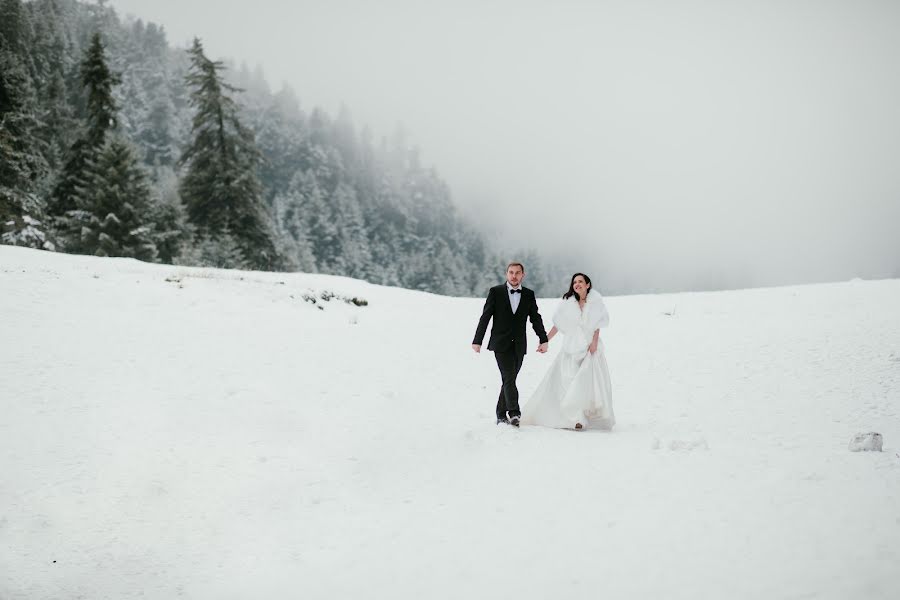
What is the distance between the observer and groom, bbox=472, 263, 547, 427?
7.64m

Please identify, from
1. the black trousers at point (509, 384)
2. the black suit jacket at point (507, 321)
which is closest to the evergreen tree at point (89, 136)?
the black suit jacket at point (507, 321)

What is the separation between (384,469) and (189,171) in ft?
104

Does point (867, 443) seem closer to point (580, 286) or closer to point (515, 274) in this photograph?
point (580, 286)

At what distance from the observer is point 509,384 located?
7629 mm

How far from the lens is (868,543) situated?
3775mm

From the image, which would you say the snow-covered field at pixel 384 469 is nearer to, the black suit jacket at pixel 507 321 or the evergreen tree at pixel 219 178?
the black suit jacket at pixel 507 321

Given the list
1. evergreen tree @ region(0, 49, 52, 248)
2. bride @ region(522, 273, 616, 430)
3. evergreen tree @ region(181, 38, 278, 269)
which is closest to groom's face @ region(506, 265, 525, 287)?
bride @ region(522, 273, 616, 430)

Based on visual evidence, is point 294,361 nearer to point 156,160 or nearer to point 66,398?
point 66,398

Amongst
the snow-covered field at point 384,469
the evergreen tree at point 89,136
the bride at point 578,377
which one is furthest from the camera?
the evergreen tree at point 89,136

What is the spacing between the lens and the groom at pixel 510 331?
25.1ft

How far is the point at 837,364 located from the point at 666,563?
8917 mm

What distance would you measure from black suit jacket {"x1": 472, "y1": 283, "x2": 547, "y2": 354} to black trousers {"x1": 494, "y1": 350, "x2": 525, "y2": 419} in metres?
0.10

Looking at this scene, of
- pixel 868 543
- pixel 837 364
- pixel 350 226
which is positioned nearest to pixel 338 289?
pixel 837 364

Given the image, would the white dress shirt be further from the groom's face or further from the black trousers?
the black trousers
